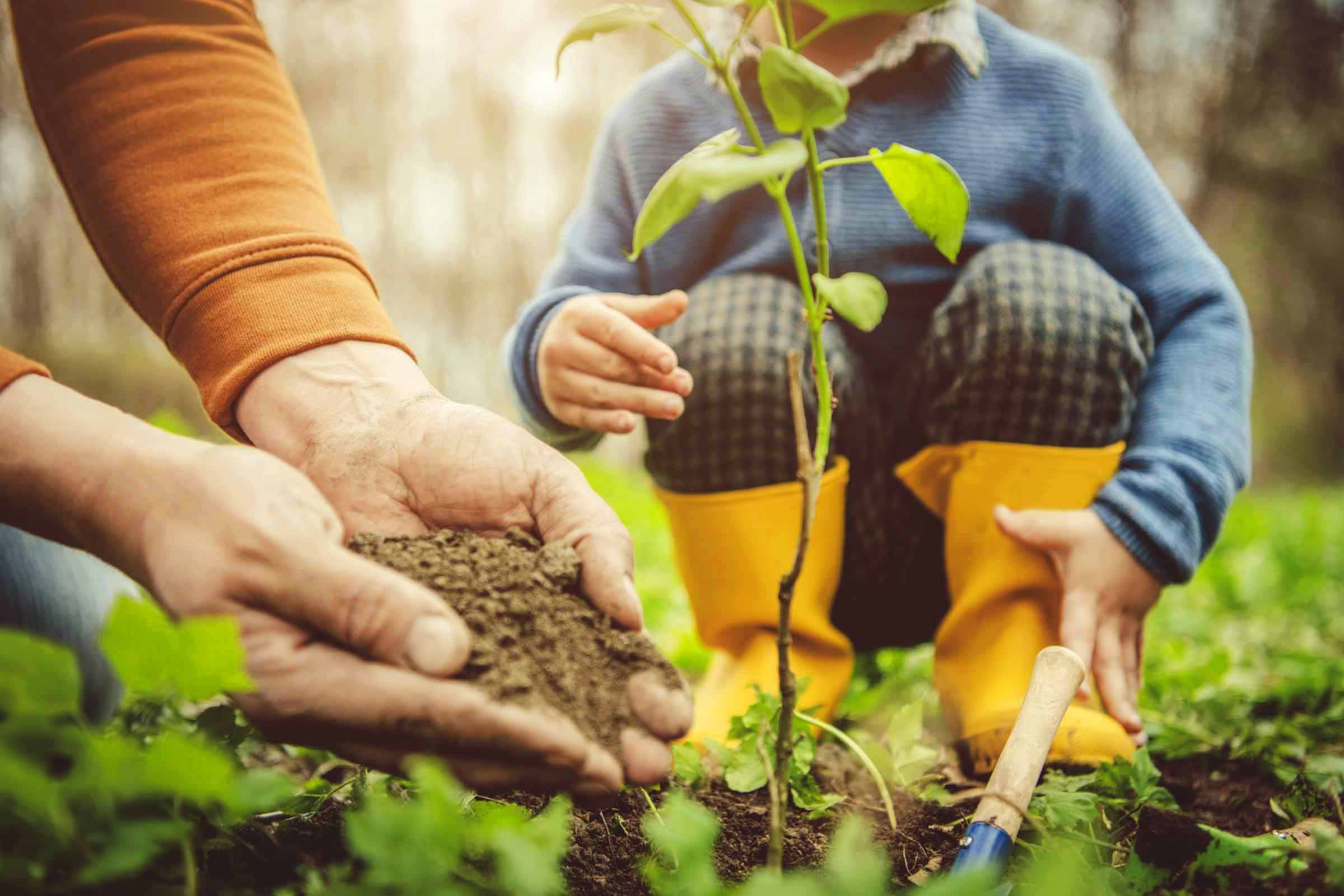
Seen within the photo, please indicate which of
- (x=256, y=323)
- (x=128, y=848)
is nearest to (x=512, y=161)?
(x=256, y=323)

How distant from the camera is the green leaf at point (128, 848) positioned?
54 centimetres

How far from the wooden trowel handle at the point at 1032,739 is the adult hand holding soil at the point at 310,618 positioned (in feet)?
1.34

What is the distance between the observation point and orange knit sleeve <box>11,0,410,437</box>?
3.55 ft

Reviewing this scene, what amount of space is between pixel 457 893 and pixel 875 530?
127 cm

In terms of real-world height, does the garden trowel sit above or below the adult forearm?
below

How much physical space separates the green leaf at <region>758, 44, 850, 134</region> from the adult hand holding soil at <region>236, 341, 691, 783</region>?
0.46 m

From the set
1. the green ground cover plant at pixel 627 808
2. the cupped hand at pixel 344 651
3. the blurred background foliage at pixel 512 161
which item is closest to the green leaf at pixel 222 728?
the green ground cover plant at pixel 627 808

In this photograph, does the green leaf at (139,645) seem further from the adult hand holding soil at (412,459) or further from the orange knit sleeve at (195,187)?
the orange knit sleeve at (195,187)

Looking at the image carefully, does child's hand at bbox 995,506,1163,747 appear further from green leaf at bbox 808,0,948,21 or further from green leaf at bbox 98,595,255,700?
green leaf at bbox 98,595,255,700

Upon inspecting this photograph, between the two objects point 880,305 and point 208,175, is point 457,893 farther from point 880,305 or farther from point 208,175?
point 208,175

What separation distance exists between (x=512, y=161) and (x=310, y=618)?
609cm

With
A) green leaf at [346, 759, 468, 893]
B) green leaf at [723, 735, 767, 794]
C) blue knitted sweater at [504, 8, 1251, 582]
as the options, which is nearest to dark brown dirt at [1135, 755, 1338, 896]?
blue knitted sweater at [504, 8, 1251, 582]

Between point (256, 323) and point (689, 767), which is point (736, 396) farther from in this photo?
point (256, 323)

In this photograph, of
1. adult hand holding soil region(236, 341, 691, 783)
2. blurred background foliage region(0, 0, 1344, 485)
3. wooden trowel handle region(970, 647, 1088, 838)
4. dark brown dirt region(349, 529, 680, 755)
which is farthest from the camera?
blurred background foliage region(0, 0, 1344, 485)
